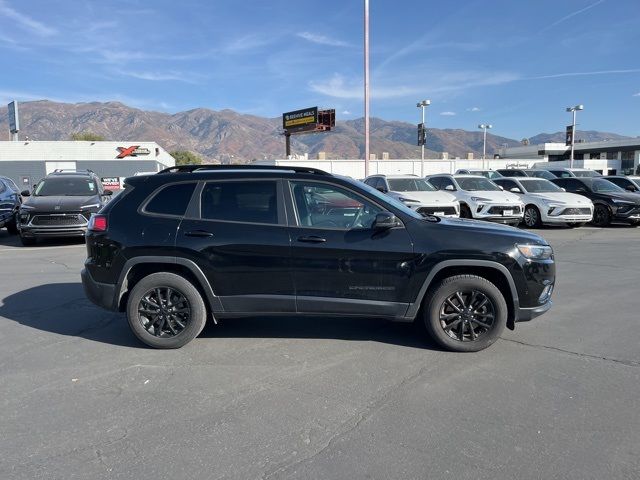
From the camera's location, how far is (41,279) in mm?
7965

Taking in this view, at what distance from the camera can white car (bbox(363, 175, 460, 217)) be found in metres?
13.4

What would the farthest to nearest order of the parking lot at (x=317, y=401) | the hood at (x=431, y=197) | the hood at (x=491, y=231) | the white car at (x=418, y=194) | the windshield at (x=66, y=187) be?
the hood at (x=431, y=197), the white car at (x=418, y=194), the windshield at (x=66, y=187), the hood at (x=491, y=231), the parking lot at (x=317, y=401)

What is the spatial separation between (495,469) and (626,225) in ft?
54.0

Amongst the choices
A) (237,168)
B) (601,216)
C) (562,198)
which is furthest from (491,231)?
(601,216)

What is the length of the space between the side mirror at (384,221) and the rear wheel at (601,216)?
13.9 meters

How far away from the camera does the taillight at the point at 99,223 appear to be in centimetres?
489

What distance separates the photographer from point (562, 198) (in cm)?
1484

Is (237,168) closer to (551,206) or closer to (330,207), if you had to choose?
(330,207)

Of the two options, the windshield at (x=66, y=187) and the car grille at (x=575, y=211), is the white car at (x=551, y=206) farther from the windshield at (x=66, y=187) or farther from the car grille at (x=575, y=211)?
the windshield at (x=66, y=187)

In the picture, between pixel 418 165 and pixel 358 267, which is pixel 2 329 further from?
pixel 418 165

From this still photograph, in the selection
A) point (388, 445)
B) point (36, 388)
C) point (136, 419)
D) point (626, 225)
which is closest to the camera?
point (388, 445)

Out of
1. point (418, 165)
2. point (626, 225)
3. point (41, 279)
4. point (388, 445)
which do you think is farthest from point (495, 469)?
point (418, 165)

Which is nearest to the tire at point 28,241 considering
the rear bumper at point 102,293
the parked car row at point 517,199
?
the rear bumper at point 102,293

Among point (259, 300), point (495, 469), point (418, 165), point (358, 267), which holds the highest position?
point (418, 165)
